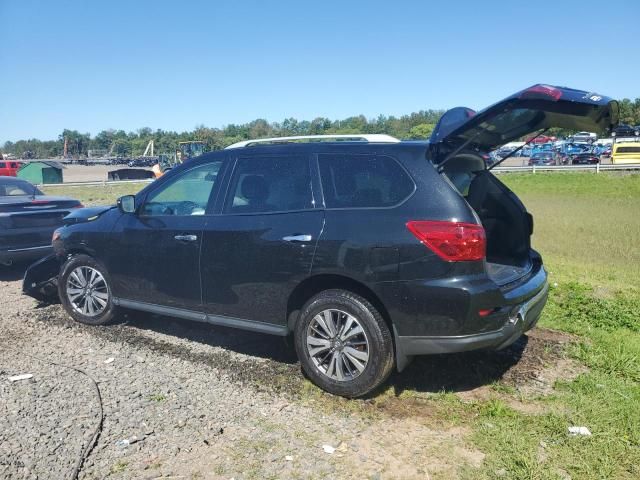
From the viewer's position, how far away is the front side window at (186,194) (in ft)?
16.1

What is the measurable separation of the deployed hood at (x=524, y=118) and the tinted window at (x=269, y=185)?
1.04 metres

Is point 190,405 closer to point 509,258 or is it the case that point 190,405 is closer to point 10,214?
point 509,258

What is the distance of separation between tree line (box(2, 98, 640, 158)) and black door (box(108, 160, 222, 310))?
65046mm

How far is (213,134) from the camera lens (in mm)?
92750

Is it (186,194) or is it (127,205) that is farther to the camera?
(127,205)

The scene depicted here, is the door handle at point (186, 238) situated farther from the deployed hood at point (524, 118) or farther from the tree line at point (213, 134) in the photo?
the tree line at point (213, 134)

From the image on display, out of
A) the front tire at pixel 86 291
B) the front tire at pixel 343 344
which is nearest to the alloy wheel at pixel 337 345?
the front tire at pixel 343 344

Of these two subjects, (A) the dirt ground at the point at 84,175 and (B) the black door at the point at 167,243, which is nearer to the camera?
(B) the black door at the point at 167,243

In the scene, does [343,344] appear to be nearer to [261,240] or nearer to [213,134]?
[261,240]

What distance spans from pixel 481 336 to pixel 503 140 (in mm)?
1920

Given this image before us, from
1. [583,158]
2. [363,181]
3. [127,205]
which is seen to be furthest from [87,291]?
[583,158]

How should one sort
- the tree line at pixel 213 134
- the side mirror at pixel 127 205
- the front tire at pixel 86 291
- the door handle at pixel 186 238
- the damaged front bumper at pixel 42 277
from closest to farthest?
the door handle at pixel 186 238
the side mirror at pixel 127 205
the front tire at pixel 86 291
the damaged front bumper at pixel 42 277
the tree line at pixel 213 134

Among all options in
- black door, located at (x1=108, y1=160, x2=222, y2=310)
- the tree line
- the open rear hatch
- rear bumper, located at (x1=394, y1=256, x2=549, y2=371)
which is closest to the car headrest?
black door, located at (x1=108, y1=160, x2=222, y2=310)

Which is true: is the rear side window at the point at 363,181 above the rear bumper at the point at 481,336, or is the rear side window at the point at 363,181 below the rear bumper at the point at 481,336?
above
